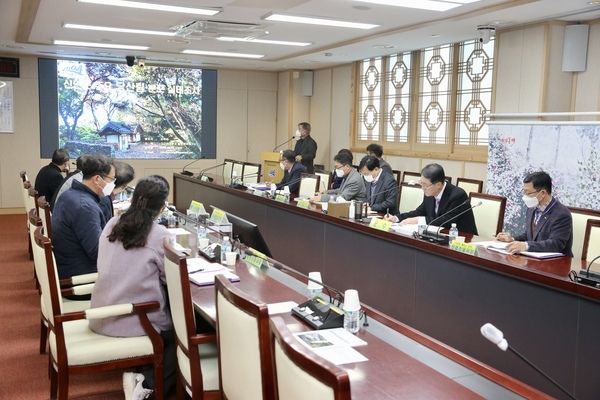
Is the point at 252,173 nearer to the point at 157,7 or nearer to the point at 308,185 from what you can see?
the point at 308,185

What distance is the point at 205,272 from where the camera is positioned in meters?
2.84

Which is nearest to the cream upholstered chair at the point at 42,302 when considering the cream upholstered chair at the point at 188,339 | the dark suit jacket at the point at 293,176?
the cream upholstered chair at the point at 188,339

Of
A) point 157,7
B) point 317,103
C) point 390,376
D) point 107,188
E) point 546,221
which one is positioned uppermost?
point 157,7

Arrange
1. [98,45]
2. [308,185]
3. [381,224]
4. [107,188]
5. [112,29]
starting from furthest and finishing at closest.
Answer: [98,45] → [112,29] → [308,185] → [381,224] → [107,188]

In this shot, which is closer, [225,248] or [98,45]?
[225,248]

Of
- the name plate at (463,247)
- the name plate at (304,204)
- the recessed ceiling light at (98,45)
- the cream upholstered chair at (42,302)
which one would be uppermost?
the recessed ceiling light at (98,45)

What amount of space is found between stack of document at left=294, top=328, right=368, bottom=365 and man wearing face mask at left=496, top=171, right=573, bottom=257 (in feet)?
4.83

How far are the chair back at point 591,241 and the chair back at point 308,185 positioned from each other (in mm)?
3086

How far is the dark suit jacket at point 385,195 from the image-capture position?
16.6ft

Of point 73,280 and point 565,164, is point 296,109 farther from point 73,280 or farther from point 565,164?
point 73,280

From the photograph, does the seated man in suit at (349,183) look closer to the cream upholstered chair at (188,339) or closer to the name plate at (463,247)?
the name plate at (463,247)

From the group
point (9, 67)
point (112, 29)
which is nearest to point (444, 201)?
point (112, 29)

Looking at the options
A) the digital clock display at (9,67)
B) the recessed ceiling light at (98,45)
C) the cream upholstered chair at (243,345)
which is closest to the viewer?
the cream upholstered chair at (243,345)

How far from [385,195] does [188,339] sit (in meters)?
3.26
